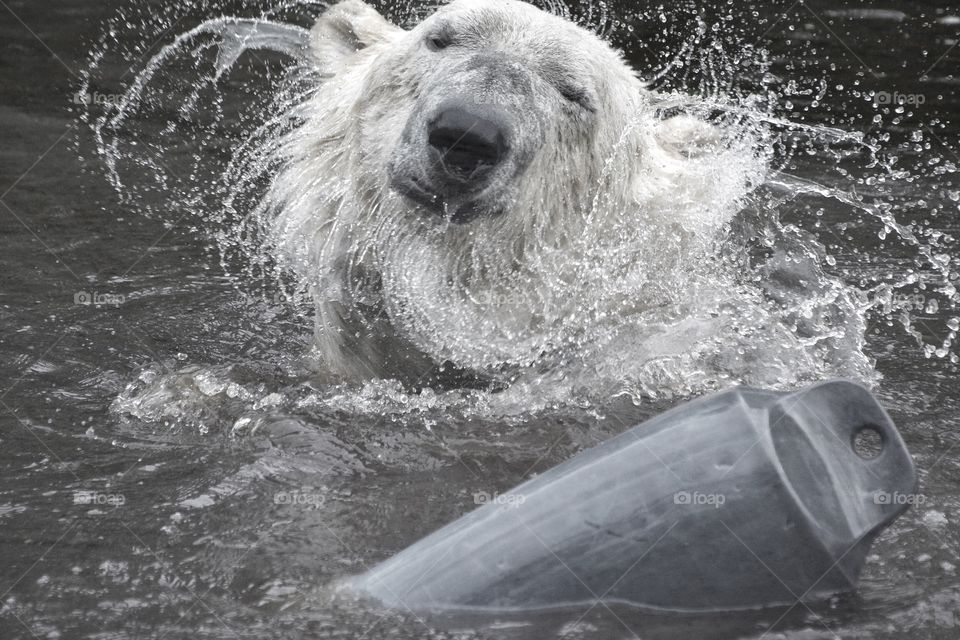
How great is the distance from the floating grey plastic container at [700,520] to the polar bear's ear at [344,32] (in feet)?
6.63

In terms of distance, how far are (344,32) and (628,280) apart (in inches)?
52.9

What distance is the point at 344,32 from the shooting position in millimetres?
3924

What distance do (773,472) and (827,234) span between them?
10.6ft

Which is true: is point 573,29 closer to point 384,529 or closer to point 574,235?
point 574,235

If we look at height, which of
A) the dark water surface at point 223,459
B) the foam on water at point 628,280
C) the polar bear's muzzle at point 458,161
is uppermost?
the polar bear's muzzle at point 458,161

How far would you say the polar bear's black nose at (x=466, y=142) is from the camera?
2.94 meters

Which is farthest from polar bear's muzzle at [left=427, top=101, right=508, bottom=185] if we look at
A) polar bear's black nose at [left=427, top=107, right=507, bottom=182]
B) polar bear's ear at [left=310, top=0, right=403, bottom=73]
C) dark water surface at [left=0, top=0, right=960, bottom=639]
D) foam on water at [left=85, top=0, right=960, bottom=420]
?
polar bear's ear at [left=310, top=0, right=403, bottom=73]

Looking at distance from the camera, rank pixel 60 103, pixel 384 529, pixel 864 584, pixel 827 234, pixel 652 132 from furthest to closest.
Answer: pixel 60 103 < pixel 827 234 < pixel 652 132 < pixel 384 529 < pixel 864 584

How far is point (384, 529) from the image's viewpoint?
2758mm

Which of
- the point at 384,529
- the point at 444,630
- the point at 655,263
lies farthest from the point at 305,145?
the point at 444,630

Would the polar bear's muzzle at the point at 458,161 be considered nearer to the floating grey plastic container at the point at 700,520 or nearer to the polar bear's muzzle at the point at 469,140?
the polar bear's muzzle at the point at 469,140

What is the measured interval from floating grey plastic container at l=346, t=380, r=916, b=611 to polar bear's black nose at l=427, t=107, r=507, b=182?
100 cm

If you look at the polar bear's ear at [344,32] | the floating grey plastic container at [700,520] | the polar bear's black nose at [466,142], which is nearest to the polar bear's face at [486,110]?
the polar bear's black nose at [466,142]

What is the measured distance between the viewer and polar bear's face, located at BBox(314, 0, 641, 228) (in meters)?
3.05
